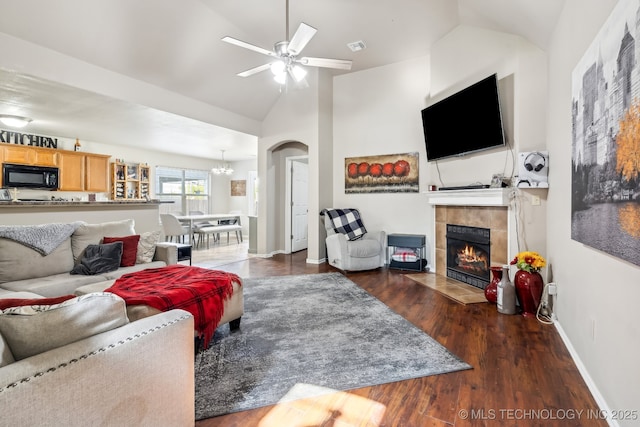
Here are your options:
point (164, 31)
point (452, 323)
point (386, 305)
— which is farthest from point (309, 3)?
point (452, 323)

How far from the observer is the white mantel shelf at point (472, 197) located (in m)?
3.40

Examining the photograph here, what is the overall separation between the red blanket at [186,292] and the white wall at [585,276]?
237cm

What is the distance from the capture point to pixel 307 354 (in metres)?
2.23

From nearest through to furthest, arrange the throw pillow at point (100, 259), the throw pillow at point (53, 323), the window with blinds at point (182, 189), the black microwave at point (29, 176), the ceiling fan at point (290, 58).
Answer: the throw pillow at point (53, 323) → the ceiling fan at point (290, 58) → the throw pillow at point (100, 259) → the black microwave at point (29, 176) → the window with blinds at point (182, 189)

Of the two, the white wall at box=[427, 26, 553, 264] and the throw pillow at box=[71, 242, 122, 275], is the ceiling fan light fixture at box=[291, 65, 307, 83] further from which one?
the throw pillow at box=[71, 242, 122, 275]

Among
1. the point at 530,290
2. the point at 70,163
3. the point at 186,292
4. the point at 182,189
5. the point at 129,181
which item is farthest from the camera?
the point at 182,189

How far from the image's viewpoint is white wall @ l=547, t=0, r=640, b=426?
4.57ft

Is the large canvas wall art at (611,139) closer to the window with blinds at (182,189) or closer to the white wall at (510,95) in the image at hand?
the white wall at (510,95)

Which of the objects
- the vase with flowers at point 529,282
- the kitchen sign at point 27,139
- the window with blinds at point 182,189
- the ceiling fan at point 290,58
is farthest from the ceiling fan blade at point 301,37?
the window with blinds at point 182,189

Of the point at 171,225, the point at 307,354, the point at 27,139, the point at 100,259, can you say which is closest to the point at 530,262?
the point at 307,354

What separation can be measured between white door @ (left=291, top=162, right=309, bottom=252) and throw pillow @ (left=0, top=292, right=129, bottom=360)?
5394mm

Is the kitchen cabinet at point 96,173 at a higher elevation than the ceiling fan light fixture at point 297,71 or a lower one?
lower

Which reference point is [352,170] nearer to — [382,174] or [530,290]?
[382,174]

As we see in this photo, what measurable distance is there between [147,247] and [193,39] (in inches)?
104
